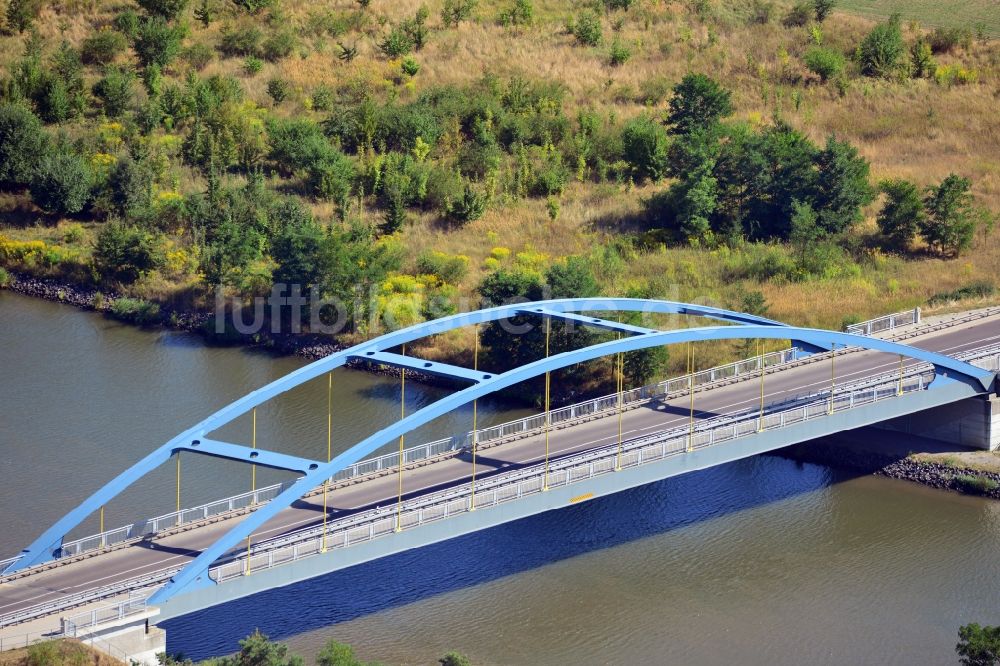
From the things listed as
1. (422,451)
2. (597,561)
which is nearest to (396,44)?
(422,451)

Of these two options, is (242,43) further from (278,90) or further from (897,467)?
(897,467)

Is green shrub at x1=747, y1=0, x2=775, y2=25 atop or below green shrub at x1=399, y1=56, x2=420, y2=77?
atop

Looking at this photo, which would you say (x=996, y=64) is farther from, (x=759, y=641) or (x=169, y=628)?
(x=169, y=628)

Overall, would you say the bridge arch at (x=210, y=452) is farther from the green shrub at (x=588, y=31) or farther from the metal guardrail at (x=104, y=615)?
the green shrub at (x=588, y=31)

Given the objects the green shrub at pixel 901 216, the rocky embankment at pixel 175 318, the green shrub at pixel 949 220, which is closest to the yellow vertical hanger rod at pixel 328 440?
the rocky embankment at pixel 175 318

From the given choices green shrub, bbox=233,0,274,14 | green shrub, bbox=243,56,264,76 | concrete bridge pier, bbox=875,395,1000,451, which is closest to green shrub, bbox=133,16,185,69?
green shrub, bbox=243,56,264,76

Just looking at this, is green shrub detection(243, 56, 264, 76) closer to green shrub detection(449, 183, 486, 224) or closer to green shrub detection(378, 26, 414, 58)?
green shrub detection(378, 26, 414, 58)
